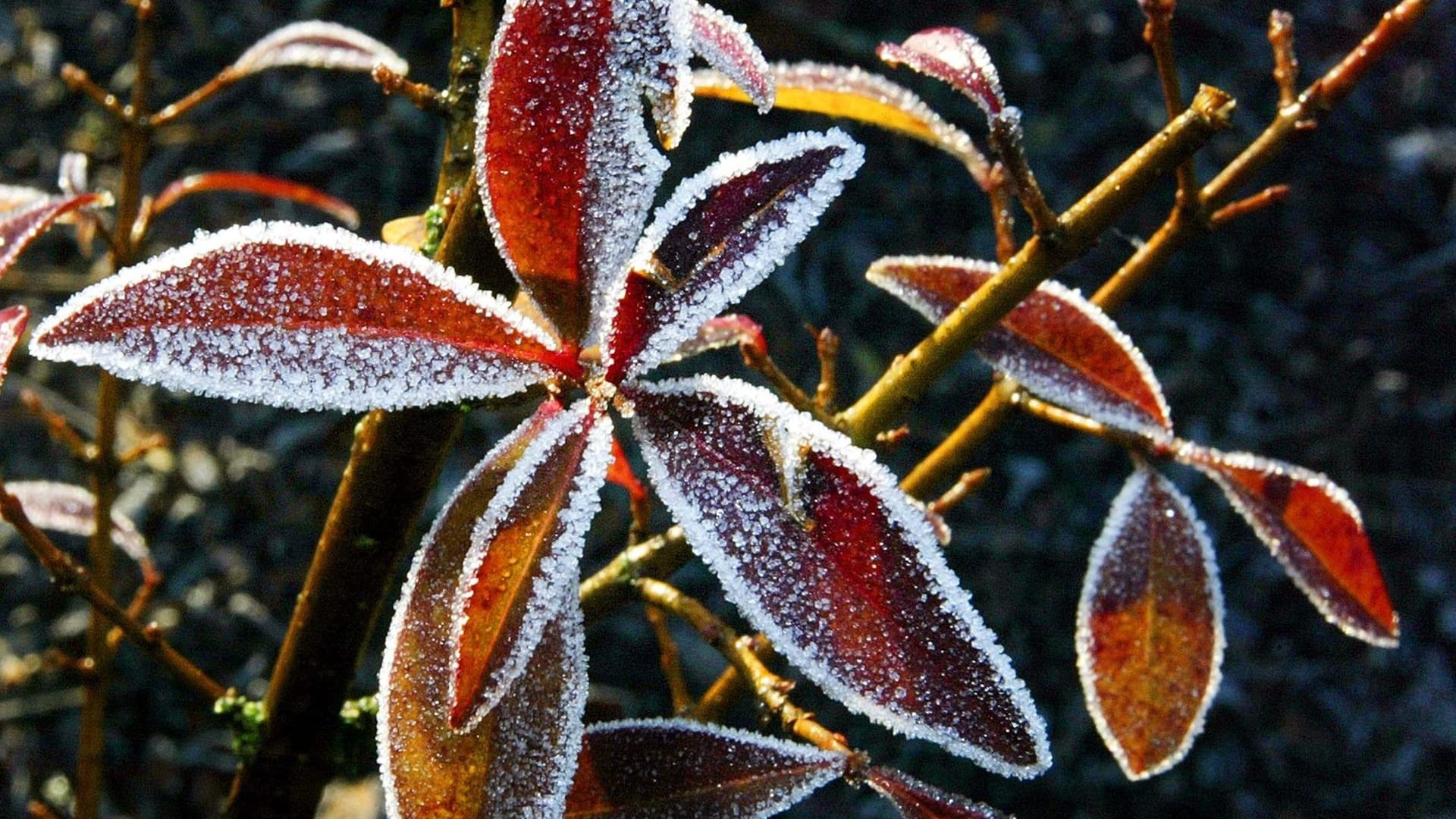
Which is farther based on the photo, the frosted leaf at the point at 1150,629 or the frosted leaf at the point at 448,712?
the frosted leaf at the point at 1150,629

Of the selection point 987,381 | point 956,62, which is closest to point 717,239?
point 956,62

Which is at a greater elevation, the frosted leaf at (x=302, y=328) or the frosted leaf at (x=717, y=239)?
the frosted leaf at (x=302, y=328)

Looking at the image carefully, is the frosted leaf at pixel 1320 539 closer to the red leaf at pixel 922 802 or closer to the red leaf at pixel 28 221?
the red leaf at pixel 922 802

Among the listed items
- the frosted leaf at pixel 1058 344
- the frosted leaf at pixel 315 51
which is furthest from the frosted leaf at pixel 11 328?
the frosted leaf at pixel 1058 344

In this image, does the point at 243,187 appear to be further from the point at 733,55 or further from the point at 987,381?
the point at 987,381

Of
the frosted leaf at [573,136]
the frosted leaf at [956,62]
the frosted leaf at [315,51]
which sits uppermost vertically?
the frosted leaf at [315,51]

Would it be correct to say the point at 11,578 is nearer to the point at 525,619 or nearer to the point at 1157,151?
the point at 525,619
